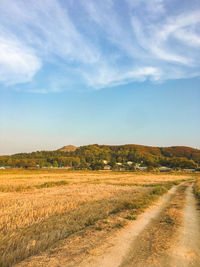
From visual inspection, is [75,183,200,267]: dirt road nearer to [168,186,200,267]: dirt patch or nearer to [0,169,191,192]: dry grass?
[168,186,200,267]: dirt patch

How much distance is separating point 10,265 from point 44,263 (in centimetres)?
108

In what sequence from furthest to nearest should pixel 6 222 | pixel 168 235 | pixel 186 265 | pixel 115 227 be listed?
pixel 6 222 < pixel 115 227 < pixel 168 235 < pixel 186 265

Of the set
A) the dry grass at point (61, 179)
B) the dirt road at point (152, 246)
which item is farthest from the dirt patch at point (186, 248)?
the dry grass at point (61, 179)

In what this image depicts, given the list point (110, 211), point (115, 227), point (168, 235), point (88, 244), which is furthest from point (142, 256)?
point (110, 211)

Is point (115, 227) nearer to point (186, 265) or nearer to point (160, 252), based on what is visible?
point (160, 252)

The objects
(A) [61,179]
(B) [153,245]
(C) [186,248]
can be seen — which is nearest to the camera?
(C) [186,248]

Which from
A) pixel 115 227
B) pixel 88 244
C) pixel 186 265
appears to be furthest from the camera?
pixel 115 227

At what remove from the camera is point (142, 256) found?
19.4ft

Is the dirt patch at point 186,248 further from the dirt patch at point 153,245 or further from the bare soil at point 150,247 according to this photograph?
the dirt patch at point 153,245

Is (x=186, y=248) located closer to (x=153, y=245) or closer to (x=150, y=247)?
(x=153, y=245)

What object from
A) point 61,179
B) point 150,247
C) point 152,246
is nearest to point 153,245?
point 152,246

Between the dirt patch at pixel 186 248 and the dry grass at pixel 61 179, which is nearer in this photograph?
the dirt patch at pixel 186 248

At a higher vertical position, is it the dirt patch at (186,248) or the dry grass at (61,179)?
the dirt patch at (186,248)

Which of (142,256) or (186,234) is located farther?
(186,234)
